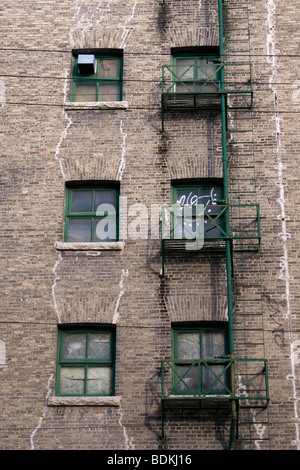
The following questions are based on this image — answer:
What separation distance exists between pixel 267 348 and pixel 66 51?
878 centimetres

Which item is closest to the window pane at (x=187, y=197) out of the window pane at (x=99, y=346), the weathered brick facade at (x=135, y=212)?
the weathered brick facade at (x=135, y=212)

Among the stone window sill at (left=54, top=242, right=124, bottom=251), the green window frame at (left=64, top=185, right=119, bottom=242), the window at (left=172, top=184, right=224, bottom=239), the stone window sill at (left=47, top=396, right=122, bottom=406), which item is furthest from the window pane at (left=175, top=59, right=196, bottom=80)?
the stone window sill at (left=47, top=396, right=122, bottom=406)

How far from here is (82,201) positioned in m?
16.9

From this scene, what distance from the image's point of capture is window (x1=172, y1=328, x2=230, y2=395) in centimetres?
1510

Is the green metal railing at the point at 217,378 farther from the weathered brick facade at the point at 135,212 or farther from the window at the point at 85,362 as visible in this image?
the window at the point at 85,362

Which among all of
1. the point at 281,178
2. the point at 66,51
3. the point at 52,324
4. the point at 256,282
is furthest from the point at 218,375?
the point at 66,51

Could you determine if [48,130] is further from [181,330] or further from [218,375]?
[218,375]

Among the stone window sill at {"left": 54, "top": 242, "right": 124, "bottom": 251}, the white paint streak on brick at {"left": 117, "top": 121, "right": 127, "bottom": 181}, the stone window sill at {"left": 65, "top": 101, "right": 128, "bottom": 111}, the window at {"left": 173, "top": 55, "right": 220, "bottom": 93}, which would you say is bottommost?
the stone window sill at {"left": 54, "top": 242, "right": 124, "bottom": 251}

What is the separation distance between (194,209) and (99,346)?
148 inches

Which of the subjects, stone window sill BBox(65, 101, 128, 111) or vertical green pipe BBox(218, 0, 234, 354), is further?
stone window sill BBox(65, 101, 128, 111)

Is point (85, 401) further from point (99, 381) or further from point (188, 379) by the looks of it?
point (188, 379)

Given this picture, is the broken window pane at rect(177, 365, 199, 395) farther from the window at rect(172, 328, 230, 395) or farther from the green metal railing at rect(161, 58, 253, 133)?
the green metal railing at rect(161, 58, 253, 133)

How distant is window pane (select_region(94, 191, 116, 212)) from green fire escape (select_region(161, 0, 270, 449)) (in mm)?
1350

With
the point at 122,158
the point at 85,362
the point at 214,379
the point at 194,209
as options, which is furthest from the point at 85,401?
the point at 122,158
